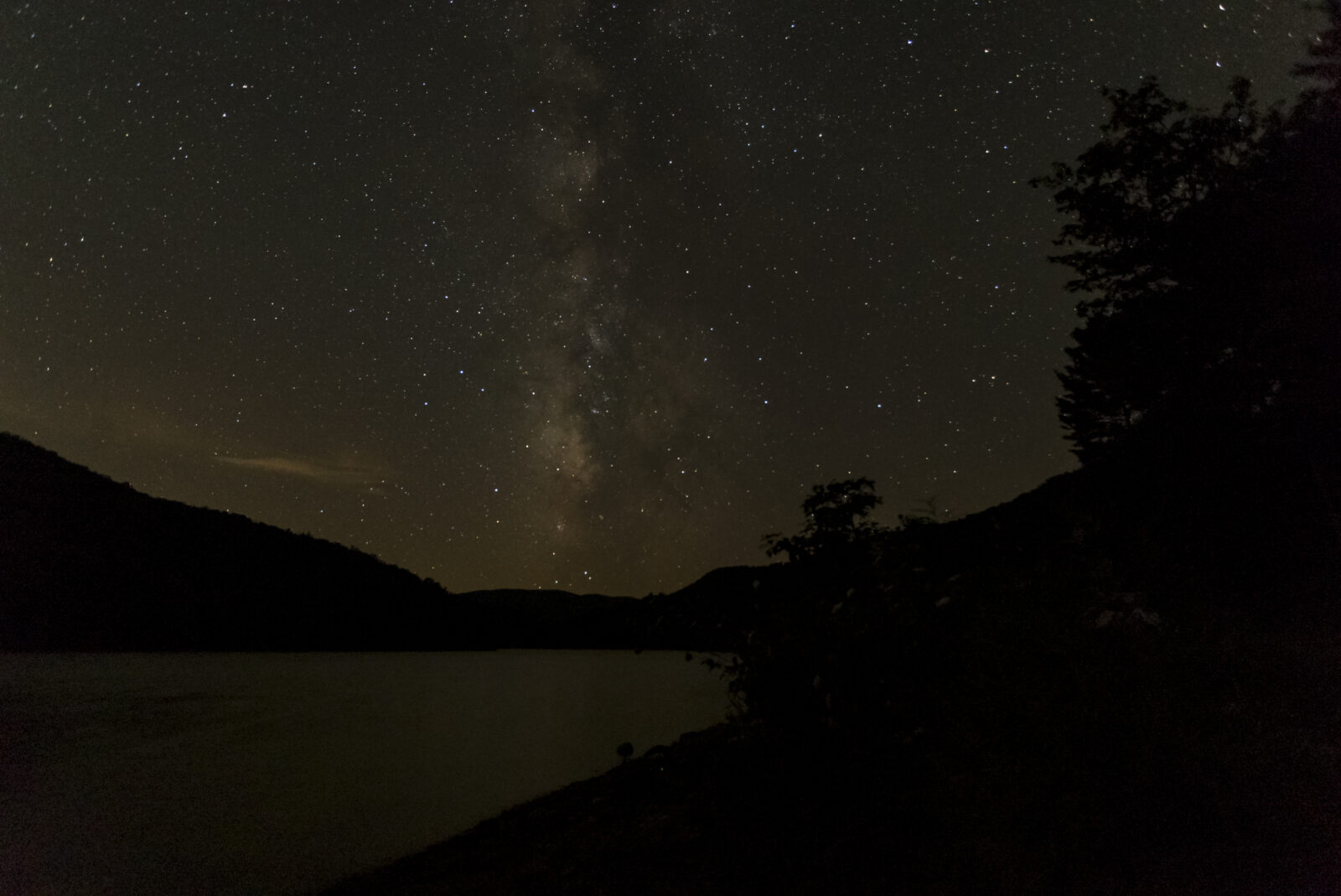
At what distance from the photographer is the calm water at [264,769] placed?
10.4 m

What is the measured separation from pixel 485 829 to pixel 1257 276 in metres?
13.2

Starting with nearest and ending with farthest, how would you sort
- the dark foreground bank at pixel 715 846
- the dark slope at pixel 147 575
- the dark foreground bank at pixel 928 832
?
the dark foreground bank at pixel 928 832, the dark foreground bank at pixel 715 846, the dark slope at pixel 147 575

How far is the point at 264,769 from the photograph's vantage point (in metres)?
18.5

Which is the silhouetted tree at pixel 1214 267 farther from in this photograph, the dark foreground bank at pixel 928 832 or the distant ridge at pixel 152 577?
the distant ridge at pixel 152 577

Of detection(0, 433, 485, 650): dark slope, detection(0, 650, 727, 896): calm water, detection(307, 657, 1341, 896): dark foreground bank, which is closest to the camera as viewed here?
detection(307, 657, 1341, 896): dark foreground bank

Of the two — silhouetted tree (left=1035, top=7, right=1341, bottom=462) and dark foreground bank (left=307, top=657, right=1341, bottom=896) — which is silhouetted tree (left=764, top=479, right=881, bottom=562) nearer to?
dark foreground bank (left=307, top=657, right=1341, bottom=896)

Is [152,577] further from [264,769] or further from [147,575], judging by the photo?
[264,769]

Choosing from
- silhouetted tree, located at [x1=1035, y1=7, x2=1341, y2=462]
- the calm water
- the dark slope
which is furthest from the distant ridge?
silhouetted tree, located at [x1=1035, y1=7, x2=1341, y2=462]

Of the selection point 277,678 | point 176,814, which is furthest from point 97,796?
point 277,678

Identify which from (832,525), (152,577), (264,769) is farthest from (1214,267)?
(152,577)

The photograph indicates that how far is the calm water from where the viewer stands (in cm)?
1038

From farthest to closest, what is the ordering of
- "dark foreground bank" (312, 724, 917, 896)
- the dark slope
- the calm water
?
1. the dark slope
2. the calm water
3. "dark foreground bank" (312, 724, 917, 896)

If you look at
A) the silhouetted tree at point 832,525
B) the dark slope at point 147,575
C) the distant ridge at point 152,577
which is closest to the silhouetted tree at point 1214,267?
the silhouetted tree at point 832,525

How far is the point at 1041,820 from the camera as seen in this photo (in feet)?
12.2
